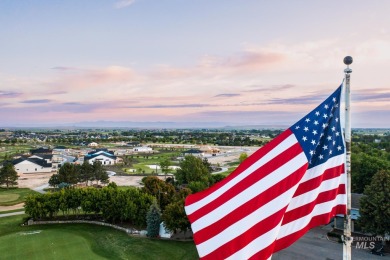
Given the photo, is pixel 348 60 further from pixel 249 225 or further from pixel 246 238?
pixel 246 238

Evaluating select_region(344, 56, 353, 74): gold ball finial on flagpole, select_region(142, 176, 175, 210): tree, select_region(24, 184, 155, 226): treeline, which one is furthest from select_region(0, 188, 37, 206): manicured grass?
select_region(344, 56, 353, 74): gold ball finial on flagpole

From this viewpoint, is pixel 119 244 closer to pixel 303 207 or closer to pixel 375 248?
pixel 375 248

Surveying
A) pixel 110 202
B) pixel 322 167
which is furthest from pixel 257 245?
pixel 110 202

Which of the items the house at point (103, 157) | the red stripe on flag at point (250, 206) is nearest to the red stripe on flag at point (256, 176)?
the red stripe on flag at point (250, 206)

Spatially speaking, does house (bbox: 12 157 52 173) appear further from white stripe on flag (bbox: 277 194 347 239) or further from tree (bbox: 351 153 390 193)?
white stripe on flag (bbox: 277 194 347 239)

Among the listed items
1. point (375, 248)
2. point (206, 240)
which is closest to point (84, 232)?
point (375, 248)

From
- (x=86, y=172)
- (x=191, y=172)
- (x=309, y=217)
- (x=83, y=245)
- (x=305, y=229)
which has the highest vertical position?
(x=309, y=217)

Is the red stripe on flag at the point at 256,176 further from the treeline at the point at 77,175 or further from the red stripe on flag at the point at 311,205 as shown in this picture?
the treeline at the point at 77,175
